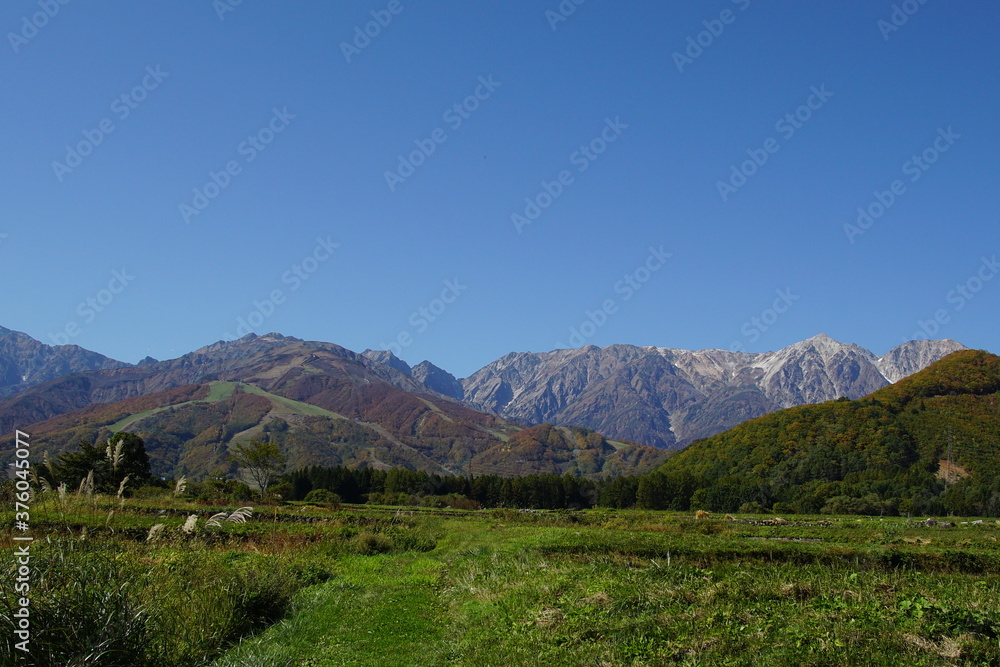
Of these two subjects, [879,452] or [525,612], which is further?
[879,452]

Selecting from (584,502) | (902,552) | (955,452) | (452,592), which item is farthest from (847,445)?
(452,592)

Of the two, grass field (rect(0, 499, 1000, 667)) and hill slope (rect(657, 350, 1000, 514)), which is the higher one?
hill slope (rect(657, 350, 1000, 514))

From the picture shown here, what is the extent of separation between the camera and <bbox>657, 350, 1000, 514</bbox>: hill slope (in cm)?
8912

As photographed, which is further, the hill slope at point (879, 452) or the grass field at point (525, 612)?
the hill slope at point (879, 452)

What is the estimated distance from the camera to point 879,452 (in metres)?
119

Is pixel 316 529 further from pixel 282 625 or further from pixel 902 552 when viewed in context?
pixel 902 552

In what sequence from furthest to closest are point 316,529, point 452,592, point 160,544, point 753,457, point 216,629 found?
1. point 753,457
2. point 316,529
3. point 160,544
4. point 452,592
5. point 216,629

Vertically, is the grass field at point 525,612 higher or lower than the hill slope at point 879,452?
lower

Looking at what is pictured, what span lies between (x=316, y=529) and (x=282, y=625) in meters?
17.2

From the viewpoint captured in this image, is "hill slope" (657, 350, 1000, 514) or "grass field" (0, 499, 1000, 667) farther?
"hill slope" (657, 350, 1000, 514)

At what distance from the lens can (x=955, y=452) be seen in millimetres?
113688

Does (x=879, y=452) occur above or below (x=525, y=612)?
above

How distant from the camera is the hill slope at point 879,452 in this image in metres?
89.1

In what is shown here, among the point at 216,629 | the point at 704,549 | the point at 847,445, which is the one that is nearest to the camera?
the point at 216,629
